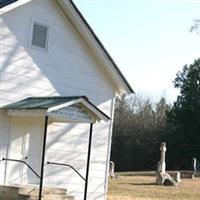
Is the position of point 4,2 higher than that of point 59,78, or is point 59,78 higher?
point 4,2

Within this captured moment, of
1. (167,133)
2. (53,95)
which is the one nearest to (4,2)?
(53,95)

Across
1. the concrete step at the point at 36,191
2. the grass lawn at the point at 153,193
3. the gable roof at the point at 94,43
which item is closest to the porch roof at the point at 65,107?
the concrete step at the point at 36,191

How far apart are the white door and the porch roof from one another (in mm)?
705

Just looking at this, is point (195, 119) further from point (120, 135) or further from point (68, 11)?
point (68, 11)

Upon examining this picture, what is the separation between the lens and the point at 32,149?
19.6m

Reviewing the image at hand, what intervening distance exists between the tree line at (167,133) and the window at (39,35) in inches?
1757

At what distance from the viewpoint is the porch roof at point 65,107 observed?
17.5 metres

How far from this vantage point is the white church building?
61.3 ft

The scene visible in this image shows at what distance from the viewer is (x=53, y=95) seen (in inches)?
805

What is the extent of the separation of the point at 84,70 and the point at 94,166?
3623 mm

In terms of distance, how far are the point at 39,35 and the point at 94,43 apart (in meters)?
2.24

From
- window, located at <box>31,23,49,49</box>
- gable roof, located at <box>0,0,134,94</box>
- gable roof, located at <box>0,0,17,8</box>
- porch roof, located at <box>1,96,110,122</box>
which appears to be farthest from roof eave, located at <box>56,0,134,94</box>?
porch roof, located at <box>1,96,110,122</box>

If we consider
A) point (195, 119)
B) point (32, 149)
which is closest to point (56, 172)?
point (32, 149)

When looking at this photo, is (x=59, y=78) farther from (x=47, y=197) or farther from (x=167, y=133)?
(x=167, y=133)
